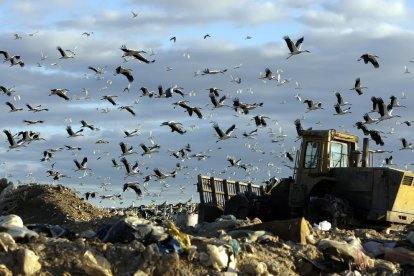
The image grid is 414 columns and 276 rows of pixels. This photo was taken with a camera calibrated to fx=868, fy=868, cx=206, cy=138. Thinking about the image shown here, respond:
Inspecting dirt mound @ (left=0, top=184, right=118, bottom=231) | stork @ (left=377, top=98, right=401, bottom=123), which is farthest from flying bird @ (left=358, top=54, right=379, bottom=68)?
dirt mound @ (left=0, top=184, right=118, bottom=231)

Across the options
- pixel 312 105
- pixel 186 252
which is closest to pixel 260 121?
pixel 312 105

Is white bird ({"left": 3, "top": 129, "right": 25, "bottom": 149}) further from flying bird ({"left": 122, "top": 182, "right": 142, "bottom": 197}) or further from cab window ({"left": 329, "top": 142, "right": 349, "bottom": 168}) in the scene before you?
cab window ({"left": 329, "top": 142, "right": 349, "bottom": 168})

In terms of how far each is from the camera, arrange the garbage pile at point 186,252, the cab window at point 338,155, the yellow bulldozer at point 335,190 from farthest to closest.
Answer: the cab window at point 338,155 < the yellow bulldozer at point 335,190 < the garbage pile at point 186,252

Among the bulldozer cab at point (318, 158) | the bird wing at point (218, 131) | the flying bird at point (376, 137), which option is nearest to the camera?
the bulldozer cab at point (318, 158)

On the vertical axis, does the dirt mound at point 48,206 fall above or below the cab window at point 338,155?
below

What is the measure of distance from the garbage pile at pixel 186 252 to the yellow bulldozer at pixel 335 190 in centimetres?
347

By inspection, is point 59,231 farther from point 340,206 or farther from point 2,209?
point 2,209

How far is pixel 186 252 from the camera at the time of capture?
961 centimetres

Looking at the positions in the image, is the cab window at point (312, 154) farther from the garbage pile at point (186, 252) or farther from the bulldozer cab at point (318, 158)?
the garbage pile at point (186, 252)

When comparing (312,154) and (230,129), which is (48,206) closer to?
(230,129)

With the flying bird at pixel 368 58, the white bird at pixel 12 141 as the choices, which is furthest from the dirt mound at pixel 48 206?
the flying bird at pixel 368 58

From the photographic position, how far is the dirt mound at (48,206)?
21.3 metres

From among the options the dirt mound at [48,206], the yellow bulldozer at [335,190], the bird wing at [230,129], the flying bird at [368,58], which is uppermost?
the flying bird at [368,58]

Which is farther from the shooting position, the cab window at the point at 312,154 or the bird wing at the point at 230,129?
the bird wing at the point at 230,129
